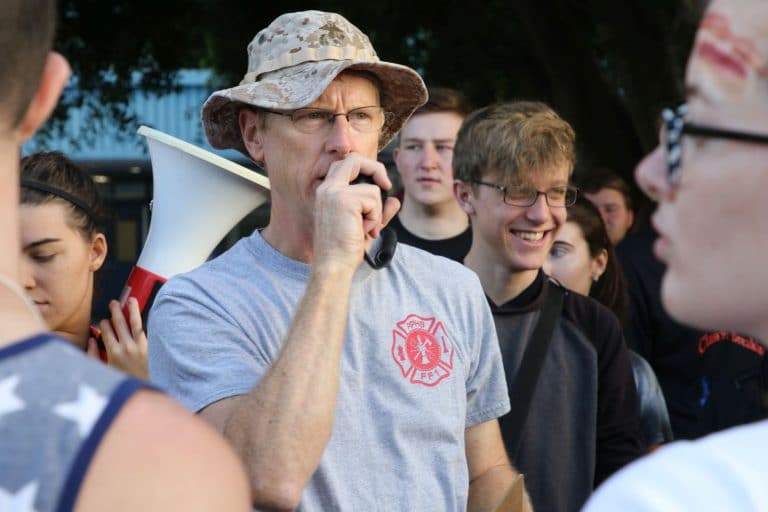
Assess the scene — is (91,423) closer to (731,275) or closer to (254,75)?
(731,275)

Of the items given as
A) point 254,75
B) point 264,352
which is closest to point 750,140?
point 264,352

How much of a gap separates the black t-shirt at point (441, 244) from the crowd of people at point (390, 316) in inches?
0.7

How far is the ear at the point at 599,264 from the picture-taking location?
183 inches

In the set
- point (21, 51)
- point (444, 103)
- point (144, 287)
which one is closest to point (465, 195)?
point (144, 287)

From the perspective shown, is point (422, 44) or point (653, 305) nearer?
point (653, 305)

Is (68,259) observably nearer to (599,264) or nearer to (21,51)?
(599,264)

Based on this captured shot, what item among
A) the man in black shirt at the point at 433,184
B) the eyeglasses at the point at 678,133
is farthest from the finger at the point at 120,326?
the eyeglasses at the point at 678,133

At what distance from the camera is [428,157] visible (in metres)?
5.23

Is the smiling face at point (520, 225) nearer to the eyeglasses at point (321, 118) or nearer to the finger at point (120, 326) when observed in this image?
the eyeglasses at point (321, 118)

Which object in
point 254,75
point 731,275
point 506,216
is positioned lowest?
point 506,216

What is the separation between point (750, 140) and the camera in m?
1.28

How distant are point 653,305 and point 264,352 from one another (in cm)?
297

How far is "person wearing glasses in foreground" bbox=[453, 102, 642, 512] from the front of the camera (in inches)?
136

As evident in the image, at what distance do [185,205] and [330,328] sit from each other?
4.30ft
